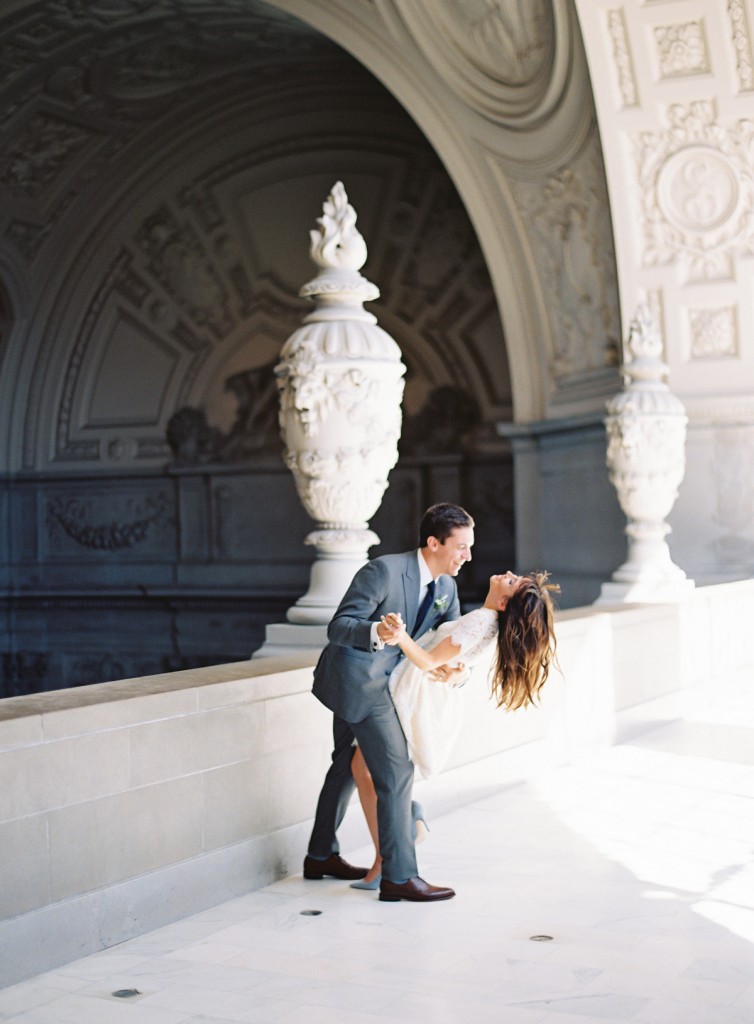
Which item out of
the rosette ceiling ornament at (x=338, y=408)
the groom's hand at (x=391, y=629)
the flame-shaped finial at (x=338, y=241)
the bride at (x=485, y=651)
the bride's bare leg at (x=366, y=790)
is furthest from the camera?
the flame-shaped finial at (x=338, y=241)

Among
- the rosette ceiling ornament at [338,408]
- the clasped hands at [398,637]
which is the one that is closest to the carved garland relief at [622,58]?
the rosette ceiling ornament at [338,408]

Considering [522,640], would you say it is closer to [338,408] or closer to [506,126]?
[338,408]

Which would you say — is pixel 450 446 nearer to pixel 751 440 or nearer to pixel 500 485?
pixel 500 485

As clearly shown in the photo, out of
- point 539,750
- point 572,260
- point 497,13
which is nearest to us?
point 539,750

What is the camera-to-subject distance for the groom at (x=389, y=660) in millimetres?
4316

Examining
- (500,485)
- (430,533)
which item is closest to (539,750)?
(430,533)

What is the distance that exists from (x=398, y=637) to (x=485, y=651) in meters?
0.28

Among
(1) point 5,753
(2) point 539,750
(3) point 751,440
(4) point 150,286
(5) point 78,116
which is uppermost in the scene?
(5) point 78,116

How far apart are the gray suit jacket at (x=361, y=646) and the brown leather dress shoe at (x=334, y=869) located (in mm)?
619

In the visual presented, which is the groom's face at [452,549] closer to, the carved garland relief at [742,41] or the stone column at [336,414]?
the stone column at [336,414]

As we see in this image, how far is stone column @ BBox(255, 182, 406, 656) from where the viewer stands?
5.66m

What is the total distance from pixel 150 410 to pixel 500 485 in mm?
5023

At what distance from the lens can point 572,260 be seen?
1291 cm

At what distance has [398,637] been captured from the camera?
410 cm
